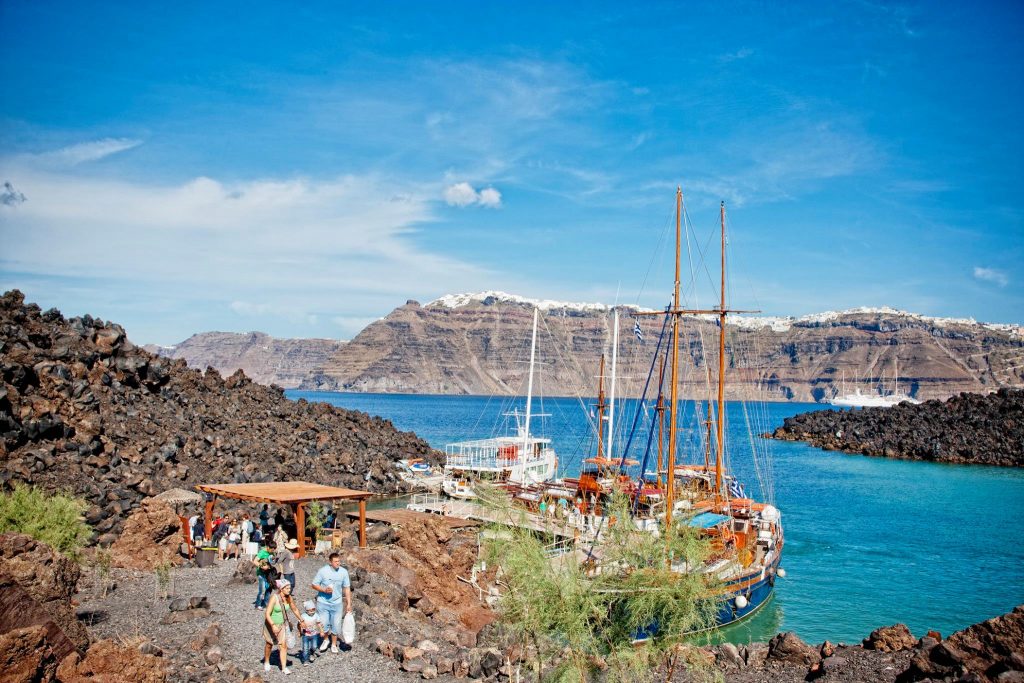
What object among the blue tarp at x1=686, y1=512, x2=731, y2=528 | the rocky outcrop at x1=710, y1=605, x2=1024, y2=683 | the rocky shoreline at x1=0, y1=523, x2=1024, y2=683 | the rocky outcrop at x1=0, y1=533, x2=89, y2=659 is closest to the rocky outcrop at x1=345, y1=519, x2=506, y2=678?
the rocky shoreline at x1=0, y1=523, x2=1024, y2=683

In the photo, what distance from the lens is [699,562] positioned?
11.8 meters

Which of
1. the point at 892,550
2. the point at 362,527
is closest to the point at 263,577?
the point at 362,527

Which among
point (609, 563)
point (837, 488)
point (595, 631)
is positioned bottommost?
point (837, 488)

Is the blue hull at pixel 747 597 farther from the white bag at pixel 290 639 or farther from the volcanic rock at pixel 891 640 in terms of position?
the white bag at pixel 290 639

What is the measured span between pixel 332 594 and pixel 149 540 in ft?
35.6

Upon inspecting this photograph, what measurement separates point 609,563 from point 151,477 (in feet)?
92.7

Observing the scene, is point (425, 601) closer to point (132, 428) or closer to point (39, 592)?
point (39, 592)

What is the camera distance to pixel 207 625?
14.5 m

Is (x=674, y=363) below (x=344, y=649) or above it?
above

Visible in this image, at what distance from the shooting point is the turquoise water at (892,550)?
2462 centimetres

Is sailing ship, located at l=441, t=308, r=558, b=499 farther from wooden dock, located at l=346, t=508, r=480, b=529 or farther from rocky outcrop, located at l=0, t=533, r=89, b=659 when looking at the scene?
rocky outcrop, located at l=0, t=533, r=89, b=659

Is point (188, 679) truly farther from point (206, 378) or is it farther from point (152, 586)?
point (206, 378)

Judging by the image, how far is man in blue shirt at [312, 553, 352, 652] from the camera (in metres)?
12.8

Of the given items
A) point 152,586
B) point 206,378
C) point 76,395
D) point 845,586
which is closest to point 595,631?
point 152,586
